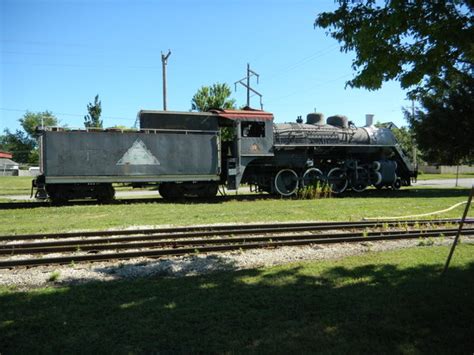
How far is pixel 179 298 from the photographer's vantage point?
4.96m

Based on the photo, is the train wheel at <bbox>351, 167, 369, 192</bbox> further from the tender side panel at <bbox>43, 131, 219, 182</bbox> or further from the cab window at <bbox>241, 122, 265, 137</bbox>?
the tender side panel at <bbox>43, 131, 219, 182</bbox>

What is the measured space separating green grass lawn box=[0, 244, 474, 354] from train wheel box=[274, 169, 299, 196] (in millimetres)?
11319

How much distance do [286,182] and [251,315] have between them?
1356 centimetres

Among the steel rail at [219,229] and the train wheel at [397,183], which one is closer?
the steel rail at [219,229]

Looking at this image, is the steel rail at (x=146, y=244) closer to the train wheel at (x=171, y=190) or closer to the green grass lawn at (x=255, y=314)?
the green grass lawn at (x=255, y=314)

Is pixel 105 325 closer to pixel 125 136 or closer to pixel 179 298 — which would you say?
pixel 179 298

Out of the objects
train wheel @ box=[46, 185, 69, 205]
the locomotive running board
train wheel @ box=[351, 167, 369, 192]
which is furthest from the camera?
train wheel @ box=[351, 167, 369, 192]

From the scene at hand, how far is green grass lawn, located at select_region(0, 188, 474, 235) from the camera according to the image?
428 inches

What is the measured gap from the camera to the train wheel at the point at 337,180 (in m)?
18.5

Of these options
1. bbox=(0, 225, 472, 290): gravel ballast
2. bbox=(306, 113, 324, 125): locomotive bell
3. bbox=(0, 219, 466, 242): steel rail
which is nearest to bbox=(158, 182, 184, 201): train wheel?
bbox=(0, 219, 466, 242): steel rail

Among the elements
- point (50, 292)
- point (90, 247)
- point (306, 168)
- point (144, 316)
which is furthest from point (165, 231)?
point (306, 168)

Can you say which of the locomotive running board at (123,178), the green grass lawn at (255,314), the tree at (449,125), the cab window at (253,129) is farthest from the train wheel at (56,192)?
the tree at (449,125)

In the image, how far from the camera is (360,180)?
19.3 metres

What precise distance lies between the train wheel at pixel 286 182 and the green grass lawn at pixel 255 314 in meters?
11.3
